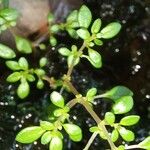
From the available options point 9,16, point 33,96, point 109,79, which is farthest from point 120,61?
point 9,16

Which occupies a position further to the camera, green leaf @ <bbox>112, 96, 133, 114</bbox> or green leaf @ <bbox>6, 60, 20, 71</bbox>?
green leaf @ <bbox>6, 60, 20, 71</bbox>

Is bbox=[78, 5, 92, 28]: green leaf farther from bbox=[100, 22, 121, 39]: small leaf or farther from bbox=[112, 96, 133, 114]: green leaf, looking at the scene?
bbox=[112, 96, 133, 114]: green leaf

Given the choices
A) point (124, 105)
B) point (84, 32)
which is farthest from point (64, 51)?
point (124, 105)

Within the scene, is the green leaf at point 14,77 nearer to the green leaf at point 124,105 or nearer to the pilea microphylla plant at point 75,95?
the pilea microphylla plant at point 75,95

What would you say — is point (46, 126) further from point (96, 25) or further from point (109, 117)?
point (96, 25)

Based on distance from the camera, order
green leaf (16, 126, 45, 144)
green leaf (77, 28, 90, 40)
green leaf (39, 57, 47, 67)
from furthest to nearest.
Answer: green leaf (39, 57, 47, 67) → green leaf (77, 28, 90, 40) → green leaf (16, 126, 45, 144)

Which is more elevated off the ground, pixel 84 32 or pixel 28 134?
pixel 84 32

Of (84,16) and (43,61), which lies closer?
(84,16)

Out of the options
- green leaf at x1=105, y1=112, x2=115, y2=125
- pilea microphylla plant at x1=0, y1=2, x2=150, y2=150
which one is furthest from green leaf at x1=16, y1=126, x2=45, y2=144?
green leaf at x1=105, y1=112, x2=115, y2=125

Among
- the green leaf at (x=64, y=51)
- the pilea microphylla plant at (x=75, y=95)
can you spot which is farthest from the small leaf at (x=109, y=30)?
the green leaf at (x=64, y=51)

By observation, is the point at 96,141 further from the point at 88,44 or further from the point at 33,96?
the point at 88,44
